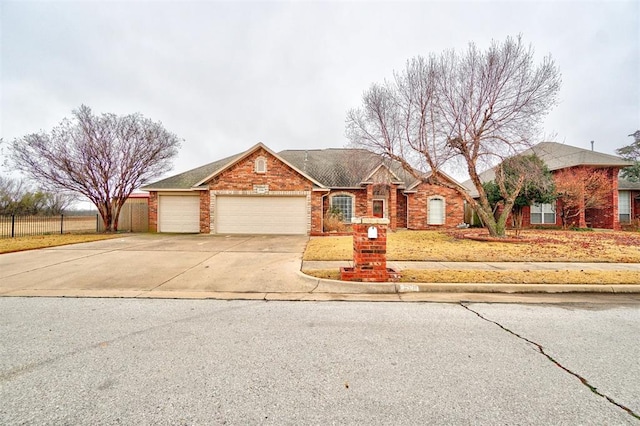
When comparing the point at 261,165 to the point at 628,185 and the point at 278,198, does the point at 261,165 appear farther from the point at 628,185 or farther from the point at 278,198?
the point at 628,185

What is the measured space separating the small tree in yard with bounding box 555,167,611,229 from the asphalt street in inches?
722

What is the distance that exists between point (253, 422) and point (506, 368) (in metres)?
2.53

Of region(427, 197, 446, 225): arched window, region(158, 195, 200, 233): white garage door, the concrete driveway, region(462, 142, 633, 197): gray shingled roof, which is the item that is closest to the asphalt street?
the concrete driveway

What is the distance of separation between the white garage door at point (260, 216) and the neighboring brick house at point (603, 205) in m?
16.7

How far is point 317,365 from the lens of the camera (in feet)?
9.80

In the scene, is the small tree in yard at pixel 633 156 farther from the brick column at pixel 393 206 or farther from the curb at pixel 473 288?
the curb at pixel 473 288

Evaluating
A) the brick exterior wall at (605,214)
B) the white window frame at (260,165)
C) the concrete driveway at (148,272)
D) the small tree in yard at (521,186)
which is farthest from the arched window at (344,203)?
the brick exterior wall at (605,214)

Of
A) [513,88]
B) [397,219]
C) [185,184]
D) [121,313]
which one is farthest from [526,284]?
[185,184]

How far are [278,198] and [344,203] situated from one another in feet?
16.5

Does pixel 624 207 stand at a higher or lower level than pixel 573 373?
higher

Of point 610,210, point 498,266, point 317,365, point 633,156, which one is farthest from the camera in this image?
point 633,156

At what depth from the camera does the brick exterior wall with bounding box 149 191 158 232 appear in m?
18.3

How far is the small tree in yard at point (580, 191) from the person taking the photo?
1886 centimetres

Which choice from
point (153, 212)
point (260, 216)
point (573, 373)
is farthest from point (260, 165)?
point (573, 373)
